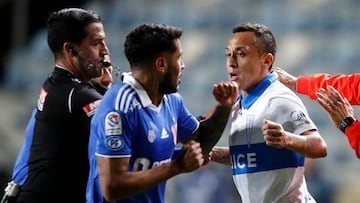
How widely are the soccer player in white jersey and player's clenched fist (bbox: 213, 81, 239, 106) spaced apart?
0.78 ft

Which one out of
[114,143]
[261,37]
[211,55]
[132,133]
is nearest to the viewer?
[114,143]

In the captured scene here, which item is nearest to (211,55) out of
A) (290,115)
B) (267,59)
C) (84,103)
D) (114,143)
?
(267,59)

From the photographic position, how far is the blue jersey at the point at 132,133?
4.02 meters

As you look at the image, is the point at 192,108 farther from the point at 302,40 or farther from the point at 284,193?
the point at 284,193

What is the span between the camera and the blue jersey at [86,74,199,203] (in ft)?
13.2

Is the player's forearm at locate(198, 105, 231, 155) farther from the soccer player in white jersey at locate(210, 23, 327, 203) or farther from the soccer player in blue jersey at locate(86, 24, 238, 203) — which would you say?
the soccer player in blue jersey at locate(86, 24, 238, 203)

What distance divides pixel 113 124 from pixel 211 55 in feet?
23.5

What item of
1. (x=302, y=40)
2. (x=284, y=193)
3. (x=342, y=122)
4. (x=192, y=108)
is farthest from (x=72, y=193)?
(x=302, y=40)

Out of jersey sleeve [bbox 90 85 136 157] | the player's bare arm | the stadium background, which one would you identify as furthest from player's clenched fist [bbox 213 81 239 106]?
the stadium background

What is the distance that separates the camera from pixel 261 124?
4621mm

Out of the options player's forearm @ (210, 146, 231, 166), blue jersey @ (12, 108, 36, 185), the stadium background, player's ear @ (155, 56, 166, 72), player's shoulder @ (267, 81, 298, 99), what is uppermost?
player's ear @ (155, 56, 166, 72)

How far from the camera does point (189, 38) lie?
11.5 m

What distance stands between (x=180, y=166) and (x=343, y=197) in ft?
16.3

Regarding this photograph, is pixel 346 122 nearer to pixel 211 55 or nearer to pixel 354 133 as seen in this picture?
pixel 354 133
